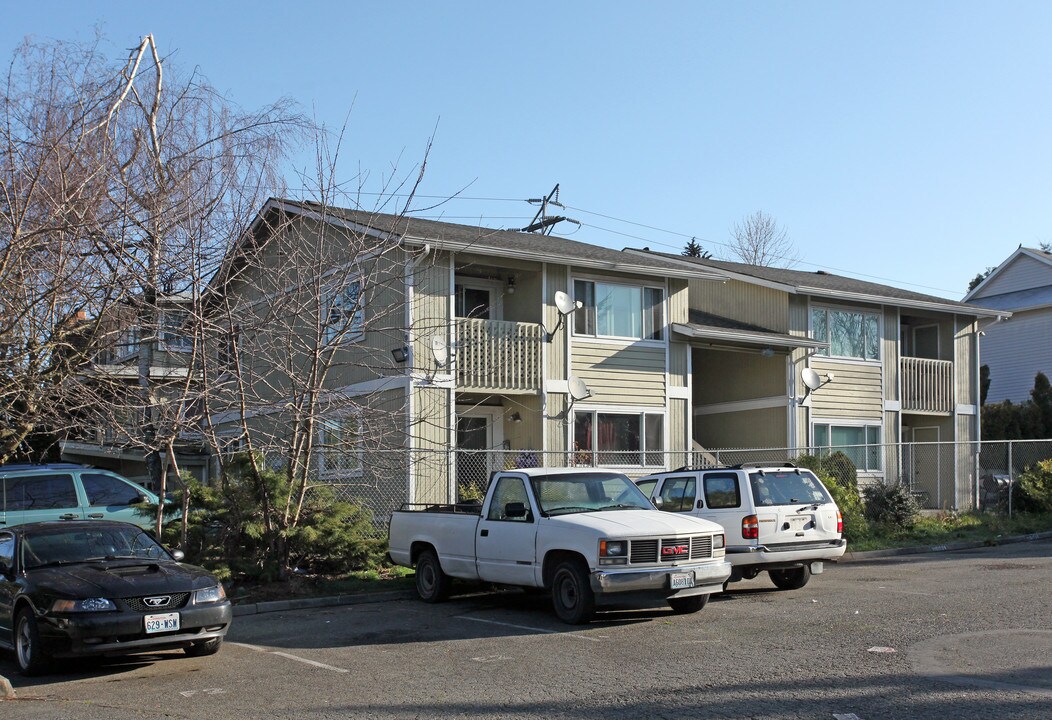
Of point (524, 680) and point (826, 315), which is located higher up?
point (826, 315)

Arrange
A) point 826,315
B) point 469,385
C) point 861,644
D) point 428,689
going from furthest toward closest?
point 826,315, point 469,385, point 861,644, point 428,689

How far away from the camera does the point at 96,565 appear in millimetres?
10250

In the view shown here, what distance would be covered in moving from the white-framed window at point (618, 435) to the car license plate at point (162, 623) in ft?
46.1

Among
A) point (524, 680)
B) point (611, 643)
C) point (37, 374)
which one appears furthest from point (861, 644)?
point (37, 374)

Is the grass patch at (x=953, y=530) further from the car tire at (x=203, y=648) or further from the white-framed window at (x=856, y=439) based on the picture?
the car tire at (x=203, y=648)

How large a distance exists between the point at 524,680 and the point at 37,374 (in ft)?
25.3

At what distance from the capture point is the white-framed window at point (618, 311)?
78.1 feet

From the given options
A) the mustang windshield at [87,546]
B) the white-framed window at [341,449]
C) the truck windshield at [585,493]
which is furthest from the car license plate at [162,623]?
the white-framed window at [341,449]

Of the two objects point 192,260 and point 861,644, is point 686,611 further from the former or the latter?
point 192,260

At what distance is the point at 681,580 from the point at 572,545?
121cm

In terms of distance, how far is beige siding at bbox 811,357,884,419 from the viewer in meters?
27.1

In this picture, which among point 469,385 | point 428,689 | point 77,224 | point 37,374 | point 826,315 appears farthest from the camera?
point 826,315

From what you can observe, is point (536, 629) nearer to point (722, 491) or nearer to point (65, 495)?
point (722, 491)

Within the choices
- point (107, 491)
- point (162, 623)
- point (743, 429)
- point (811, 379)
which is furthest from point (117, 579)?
point (743, 429)
